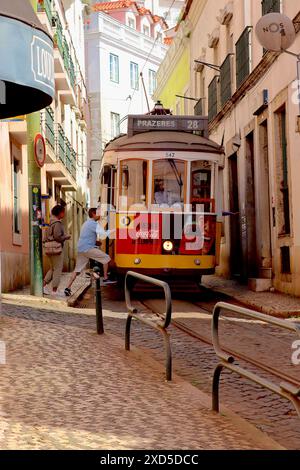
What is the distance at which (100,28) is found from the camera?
46.2 m

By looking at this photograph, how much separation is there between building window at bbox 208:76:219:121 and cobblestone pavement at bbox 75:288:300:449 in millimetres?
12048

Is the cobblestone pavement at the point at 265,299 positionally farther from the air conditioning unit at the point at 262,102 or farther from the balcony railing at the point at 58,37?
the balcony railing at the point at 58,37

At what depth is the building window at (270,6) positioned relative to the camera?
15.6m

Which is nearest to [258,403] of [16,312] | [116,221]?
[16,312]

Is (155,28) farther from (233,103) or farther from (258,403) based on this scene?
(258,403)

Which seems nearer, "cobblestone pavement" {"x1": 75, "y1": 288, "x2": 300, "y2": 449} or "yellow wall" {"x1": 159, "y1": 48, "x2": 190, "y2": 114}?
"cobblestone pavement" {"x1": 75, "y1": 288, "x2": 300, "y2": 449}

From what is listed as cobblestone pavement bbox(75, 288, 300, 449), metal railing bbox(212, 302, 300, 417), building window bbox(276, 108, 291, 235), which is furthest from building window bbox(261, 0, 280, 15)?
metal railing bbox(212, 302, 300, 417)

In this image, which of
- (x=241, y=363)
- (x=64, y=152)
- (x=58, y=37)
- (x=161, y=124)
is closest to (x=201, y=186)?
(x=161, y=124)

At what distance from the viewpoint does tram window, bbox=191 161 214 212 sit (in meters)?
14.6

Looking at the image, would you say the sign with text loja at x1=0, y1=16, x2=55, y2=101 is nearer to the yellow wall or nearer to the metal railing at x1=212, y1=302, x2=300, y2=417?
the metal railing at x1=212, y1=302, x2=300, y2=417

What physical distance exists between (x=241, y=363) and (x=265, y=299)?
755 cm

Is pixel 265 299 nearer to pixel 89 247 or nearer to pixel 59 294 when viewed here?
pixel 89 247

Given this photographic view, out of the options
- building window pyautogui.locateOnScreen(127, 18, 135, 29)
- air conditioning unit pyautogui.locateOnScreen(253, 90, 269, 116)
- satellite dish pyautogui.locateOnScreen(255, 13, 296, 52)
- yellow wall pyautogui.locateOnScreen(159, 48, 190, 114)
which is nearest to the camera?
satellite dish pyautogui.locateOnScreen(255, 13, 296, 52)

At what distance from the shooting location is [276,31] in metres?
12.9
